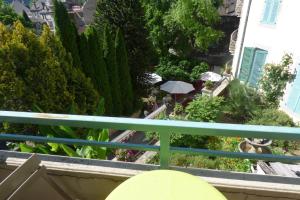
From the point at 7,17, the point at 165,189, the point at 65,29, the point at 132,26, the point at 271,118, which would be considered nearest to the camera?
the point at 165,189

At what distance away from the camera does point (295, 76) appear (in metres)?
10.6

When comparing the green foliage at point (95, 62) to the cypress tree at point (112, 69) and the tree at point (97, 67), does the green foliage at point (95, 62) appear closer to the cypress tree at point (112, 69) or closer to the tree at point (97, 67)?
the tree at point (97, 67)

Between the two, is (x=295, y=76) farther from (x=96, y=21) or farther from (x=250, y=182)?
(x=96, y=21)

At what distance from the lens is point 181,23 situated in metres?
20.7

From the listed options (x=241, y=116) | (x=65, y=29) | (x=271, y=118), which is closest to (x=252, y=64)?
(x=241, y=116)

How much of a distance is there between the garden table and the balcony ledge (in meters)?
0.55

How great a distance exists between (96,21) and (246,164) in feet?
42.0

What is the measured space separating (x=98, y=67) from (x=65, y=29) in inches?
88.3

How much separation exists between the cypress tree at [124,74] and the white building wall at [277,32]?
576cm

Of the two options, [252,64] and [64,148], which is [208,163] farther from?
[252,64]

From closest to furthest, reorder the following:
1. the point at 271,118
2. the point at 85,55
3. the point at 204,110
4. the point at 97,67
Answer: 1. the point at 204,110
2. the point at 271,118
3. the point at 85,55
4. the point at 97,67

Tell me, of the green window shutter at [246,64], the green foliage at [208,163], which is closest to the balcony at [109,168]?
the green foliage at [208,163]

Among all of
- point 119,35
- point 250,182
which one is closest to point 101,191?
point 250,182

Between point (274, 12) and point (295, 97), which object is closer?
point (295, 97)
